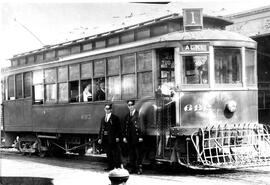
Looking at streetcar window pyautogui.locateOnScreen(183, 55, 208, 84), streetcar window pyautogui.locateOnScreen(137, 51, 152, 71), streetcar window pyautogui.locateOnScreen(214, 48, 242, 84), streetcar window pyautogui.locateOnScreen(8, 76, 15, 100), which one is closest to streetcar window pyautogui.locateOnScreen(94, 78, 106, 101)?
streetcar window pyautogui.locateOnScreen(137, 51, 152, 71)

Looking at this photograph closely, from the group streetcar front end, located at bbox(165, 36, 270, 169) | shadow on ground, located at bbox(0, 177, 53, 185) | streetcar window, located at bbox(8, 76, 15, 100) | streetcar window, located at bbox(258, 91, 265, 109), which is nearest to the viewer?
shadow on ground, located at bbox(0, 177, 53, 185)

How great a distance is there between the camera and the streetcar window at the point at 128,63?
11.2 m

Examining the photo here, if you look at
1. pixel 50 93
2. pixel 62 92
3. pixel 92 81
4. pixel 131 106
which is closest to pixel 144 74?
pixel 131 106

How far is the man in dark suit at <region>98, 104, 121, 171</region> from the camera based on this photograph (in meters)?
10.9

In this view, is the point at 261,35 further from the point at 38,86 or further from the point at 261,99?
the point at 38,86

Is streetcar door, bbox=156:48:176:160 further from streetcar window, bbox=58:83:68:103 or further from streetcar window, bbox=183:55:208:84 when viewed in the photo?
streetcar window, bbox=58:83:68:103

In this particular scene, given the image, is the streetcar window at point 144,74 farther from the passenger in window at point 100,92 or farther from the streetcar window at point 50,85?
the streetcar window at point 50,85

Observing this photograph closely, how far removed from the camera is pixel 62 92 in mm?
13734

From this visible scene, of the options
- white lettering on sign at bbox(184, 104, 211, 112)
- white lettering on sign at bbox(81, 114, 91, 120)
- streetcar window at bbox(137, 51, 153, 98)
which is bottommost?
white lettering on sign at bbox(81, 114, 91, 120)

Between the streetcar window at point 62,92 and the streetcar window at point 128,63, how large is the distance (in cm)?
274

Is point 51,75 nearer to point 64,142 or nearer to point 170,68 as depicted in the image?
point 64,142

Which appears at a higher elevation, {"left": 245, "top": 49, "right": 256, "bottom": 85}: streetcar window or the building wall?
the building wall

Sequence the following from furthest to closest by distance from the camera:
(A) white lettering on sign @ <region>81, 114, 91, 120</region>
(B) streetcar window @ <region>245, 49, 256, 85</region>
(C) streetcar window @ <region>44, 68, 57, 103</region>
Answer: (C) streetcar window @ <region>44, 68, 57, 103</region>, (A) white lettering on sign @ <region>81, 114, 91, 120</region>, (B) streetcar window @ <region>245, 49, 256, 85</region>

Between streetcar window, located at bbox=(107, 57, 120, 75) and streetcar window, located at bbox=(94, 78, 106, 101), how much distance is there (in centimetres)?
40
